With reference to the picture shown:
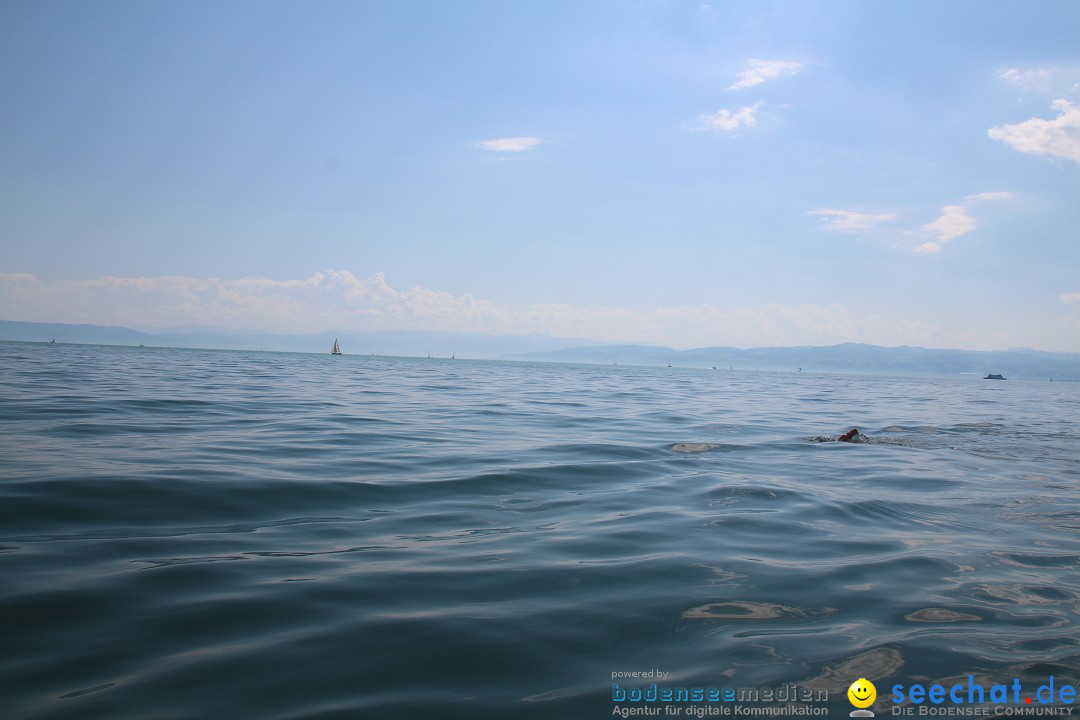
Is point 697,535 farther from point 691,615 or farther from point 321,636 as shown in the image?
point 321,636

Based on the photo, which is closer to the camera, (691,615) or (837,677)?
(837,677)

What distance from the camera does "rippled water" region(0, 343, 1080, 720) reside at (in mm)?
3406

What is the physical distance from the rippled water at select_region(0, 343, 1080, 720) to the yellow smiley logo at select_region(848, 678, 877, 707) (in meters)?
0.07

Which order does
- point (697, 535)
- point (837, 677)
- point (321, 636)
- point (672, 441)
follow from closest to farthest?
point (837, 677)
point (321, 636)
point (697, 535)
point (672, 441)

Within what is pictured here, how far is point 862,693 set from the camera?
11.3 ft

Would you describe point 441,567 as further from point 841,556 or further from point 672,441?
point 672,441

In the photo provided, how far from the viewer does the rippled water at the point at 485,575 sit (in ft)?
11.2

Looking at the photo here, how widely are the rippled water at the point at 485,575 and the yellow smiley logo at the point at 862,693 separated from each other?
2.7 inches

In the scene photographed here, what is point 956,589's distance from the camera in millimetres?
5066

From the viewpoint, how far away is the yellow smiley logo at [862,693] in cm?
336

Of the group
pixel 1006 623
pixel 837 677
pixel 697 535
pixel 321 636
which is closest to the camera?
pixel 837 677

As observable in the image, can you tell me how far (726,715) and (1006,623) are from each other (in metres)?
2.70

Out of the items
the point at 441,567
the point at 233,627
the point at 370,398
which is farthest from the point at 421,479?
the point at 370,398

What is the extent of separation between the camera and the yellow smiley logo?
3.36m
